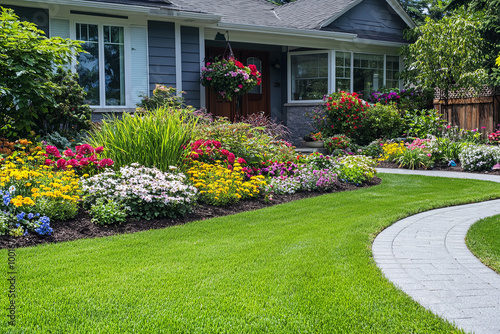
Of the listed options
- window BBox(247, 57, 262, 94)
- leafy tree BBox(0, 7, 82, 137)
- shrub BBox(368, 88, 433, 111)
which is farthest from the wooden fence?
leafy tree BBox(0, 7, 82, 137)

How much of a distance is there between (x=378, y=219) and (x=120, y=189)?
2910mm

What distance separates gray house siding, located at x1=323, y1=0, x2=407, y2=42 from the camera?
14461 millimetres

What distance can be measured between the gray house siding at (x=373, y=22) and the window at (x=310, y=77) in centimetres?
98

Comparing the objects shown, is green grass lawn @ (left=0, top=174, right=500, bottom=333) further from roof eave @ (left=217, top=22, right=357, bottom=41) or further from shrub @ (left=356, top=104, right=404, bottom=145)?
shrub @ (left=356, top=104, right=404, bottom=145)

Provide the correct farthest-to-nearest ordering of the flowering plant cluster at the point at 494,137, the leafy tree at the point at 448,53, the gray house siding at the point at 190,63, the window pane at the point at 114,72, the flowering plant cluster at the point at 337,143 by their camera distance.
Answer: the leafy tree at the point at 448,53, the flowering plant cluster at the point at 337,143, the flowering plant cluster at the point at 494,137, the gray house siding at the point at 190,63, the window pane at the point at 114,72

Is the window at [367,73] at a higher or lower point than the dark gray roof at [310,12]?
lower

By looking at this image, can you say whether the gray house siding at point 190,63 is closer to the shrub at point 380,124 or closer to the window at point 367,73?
the shrub at point 380,124

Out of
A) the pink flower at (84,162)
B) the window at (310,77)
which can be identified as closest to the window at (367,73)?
the window at (310,77)

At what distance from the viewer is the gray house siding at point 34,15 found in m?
9.11

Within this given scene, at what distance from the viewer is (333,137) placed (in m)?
12.2

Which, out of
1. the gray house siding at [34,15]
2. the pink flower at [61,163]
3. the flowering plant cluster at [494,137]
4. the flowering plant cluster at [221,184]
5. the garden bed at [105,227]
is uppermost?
the gray house siding at [34,15]

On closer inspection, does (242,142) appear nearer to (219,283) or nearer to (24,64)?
(24,64)

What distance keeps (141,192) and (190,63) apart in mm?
6268

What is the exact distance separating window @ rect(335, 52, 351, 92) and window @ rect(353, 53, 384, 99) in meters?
0.38
